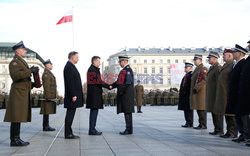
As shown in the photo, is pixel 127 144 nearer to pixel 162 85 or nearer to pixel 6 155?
pixel 6 155

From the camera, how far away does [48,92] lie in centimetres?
907

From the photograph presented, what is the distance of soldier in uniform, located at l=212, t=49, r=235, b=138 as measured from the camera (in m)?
7.67

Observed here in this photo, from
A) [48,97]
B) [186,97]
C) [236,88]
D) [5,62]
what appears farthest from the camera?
[5,62]

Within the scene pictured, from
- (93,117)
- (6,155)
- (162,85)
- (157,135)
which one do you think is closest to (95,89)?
(93,117)

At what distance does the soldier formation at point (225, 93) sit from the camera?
21.2ft

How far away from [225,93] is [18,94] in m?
4.86

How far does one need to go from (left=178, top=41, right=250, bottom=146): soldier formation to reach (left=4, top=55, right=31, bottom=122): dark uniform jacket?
4.46m

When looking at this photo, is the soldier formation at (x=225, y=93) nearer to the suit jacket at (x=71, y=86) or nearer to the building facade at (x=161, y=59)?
the suit jacket at (x=71, y=86)

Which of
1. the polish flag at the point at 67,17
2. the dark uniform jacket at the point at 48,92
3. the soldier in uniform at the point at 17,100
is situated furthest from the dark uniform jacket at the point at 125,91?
the polish flag at the point at 67,17

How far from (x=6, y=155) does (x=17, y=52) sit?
7.60ft

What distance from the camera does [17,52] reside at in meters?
6.84

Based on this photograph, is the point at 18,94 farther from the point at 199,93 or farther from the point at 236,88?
the point at 199,93

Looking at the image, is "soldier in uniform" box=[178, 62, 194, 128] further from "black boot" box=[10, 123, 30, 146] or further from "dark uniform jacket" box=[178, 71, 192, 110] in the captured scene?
"black boot" box=[10, 123, 30, 146]

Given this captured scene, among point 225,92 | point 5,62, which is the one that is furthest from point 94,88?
point 5,62
